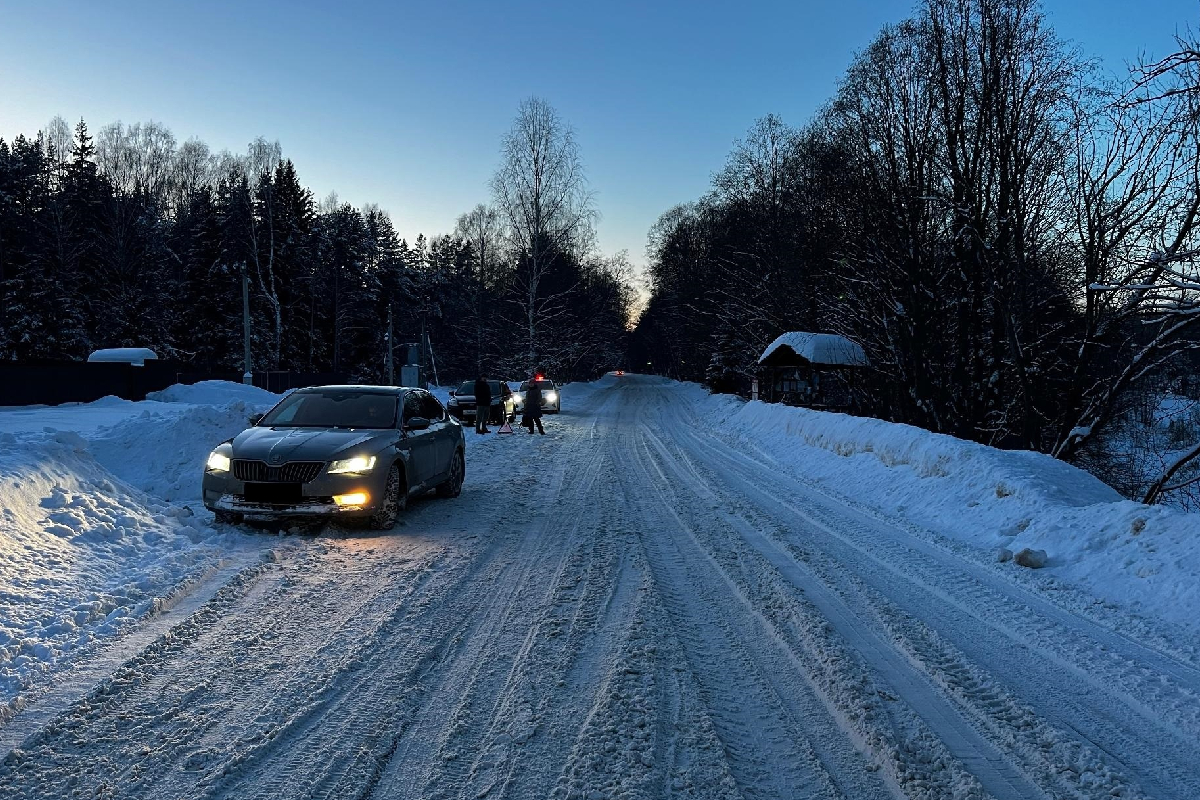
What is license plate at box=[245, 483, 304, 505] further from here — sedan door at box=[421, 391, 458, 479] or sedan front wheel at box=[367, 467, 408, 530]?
sedan door at box=[421, 391, 458, 479]

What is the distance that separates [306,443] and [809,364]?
22.9 meters

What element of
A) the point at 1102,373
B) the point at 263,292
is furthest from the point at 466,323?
the point at 1102,373

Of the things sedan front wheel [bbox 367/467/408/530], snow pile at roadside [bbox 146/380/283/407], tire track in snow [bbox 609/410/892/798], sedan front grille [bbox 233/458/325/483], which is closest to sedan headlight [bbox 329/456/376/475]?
sedan front grille [bbox 233/458/325/483]

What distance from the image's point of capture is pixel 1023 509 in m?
8.57

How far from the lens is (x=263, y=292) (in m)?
48.7

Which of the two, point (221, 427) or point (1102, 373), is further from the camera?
A: point (1102, 373)

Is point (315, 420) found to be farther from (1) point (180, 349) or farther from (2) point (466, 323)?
(2) point (466, 323)

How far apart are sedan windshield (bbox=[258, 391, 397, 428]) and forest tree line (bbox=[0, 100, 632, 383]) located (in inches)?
1161

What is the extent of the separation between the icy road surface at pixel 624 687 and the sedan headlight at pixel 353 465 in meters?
0.83

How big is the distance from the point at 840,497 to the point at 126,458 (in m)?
10.8

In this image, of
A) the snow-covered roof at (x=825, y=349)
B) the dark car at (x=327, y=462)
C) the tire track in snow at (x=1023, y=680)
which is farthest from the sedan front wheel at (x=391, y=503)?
the snow-covered roof at (x=825, y=349)

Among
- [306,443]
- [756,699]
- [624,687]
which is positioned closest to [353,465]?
[306,443]

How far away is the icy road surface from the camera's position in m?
3.15

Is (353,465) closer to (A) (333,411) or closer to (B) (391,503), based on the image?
(B) (391,503)
